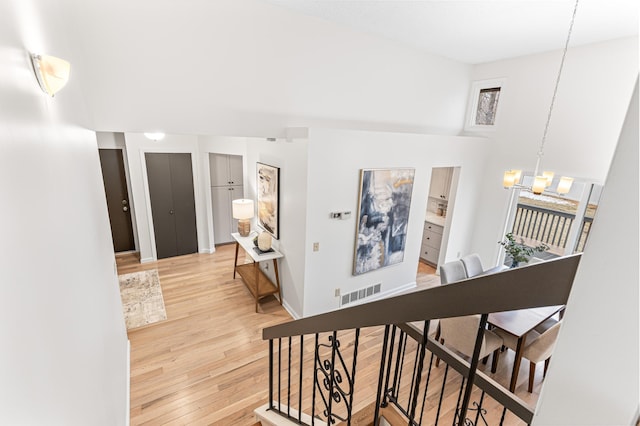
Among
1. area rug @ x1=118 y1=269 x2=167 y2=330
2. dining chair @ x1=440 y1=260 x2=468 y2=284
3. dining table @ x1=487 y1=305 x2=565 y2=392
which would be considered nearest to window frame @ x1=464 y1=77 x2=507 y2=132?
dining chair @ x1=440 y1=260 x2=468 y2=284

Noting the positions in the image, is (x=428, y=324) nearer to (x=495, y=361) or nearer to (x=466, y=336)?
(x=466, y=336)

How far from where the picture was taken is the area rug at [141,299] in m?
4.07

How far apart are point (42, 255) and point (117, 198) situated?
5818mm

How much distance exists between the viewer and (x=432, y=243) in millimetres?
6066

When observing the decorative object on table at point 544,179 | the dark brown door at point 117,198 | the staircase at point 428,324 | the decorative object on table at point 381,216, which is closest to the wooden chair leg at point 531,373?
the staircase at point 428,324

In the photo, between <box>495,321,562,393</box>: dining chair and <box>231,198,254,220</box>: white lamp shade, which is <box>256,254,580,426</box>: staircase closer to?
<box>495,321,562,393</box>: dining chair

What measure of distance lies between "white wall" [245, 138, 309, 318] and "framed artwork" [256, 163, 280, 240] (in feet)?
0.27

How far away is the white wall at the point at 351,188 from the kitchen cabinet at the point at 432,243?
2.49ft

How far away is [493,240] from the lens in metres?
5.32

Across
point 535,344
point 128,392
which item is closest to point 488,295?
point 535,344

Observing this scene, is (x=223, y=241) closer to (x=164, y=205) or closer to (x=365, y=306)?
(x=164, y=205)

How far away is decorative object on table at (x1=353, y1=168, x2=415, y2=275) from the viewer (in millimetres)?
4129

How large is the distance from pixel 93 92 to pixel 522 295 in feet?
11.7

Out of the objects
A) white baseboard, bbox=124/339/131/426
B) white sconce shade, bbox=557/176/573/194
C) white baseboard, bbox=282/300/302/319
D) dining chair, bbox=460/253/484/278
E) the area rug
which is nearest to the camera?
white baseboard, bbox=124/339/131/426
